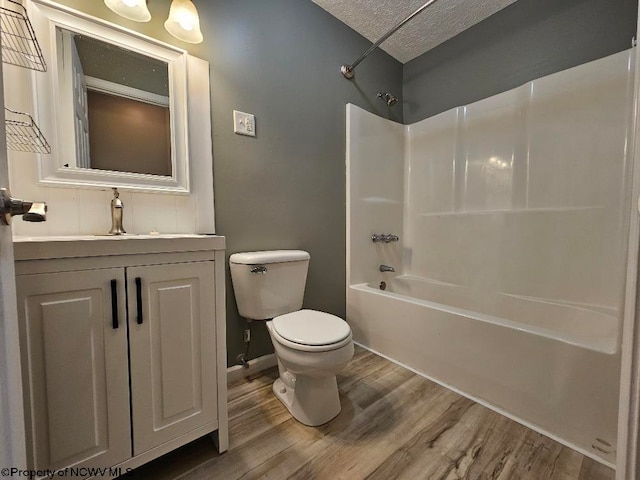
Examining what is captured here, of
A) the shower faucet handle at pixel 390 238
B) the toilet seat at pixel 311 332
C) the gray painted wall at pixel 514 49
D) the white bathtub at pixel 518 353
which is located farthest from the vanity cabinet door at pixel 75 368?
the gray painted wall at pixel 514 49

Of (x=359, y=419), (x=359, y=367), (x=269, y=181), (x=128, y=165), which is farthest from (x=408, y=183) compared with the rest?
(x=128, y=165)

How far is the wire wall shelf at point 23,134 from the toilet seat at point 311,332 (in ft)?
3.78

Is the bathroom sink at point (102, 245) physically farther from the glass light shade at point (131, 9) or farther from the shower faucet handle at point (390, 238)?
the shower faucet handle at point (390, 238)

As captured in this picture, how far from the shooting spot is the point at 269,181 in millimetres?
1567

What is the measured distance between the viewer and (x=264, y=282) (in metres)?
1.37

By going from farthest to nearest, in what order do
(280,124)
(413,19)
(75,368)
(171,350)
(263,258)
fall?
1. (413,19)
2. (280,124)
3. (263,258)
4. (171,350)
5. (75,368)

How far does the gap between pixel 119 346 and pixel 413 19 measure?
8.39ft

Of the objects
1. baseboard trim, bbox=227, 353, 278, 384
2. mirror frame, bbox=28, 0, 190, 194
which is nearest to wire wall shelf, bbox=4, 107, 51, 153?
mirror frame, bbox=28, 0, 190, 194

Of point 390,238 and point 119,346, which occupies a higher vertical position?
point 390,238

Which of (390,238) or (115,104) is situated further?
(390,238)

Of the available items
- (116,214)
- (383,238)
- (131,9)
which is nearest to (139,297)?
(116,214)

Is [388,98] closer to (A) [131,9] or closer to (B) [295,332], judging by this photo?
(A) [131,9]

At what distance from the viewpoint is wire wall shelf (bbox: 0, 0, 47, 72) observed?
0.90 m

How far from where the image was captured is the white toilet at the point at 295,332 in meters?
1.06
